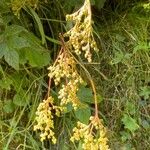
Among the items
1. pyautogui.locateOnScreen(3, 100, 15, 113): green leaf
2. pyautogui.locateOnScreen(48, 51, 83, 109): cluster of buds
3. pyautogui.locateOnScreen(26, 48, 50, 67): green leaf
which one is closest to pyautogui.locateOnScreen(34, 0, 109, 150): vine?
pyautogui.locateOnScreen(48, 51, 83, 109): cluster of buds

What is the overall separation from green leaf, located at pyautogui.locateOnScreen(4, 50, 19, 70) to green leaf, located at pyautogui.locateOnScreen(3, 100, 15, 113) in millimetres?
275

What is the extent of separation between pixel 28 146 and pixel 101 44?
0.53 meters

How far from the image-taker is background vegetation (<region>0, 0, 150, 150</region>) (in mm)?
1686

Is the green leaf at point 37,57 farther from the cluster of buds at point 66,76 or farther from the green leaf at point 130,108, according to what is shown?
the cluster of buds at point 66,76

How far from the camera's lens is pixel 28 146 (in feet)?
5.64

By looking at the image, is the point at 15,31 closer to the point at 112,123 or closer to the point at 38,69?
the point at 38,69

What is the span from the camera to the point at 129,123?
178 cm

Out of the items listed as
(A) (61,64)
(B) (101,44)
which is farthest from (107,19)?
A: (A) (61,64)

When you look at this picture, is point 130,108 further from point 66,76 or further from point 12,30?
point 66,76

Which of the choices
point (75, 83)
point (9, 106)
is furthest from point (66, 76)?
point (9, 106)

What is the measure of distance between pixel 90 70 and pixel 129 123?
0.90ft

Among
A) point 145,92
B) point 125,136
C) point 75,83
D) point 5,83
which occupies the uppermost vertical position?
point 75,83

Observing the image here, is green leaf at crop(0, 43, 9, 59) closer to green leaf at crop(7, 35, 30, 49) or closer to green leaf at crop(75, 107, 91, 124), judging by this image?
green leaf at crop(7, 35, 30, 49)

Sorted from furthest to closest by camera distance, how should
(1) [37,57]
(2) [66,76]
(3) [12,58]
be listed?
(1) [37,57]
(3) [12,58]
(2) [66,76]
